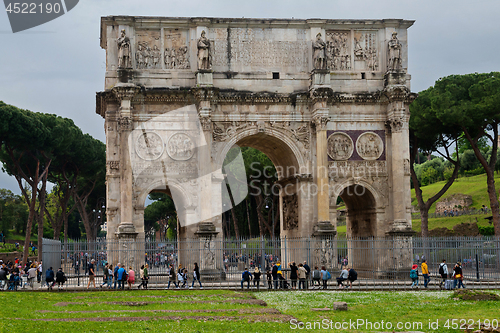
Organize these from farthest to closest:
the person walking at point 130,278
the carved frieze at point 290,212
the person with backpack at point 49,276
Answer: the carved frieze at point 290,212 < the person walking at point 130,278 < the person with backpack at point 49,276

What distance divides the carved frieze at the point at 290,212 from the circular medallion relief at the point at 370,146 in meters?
3.65

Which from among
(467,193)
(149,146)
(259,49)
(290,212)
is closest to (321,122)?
(259,49)

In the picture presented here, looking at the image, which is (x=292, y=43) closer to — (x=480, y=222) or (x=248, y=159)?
(x=248, y=159)

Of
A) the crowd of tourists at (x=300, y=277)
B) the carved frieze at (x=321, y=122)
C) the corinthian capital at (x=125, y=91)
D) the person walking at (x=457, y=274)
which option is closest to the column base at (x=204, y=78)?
the corinthian capital at (x=125, y=91)

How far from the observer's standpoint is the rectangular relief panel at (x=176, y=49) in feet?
84.9

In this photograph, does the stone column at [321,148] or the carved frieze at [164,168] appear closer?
the carved frieze at [164,168]

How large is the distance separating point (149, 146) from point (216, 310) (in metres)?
11.3

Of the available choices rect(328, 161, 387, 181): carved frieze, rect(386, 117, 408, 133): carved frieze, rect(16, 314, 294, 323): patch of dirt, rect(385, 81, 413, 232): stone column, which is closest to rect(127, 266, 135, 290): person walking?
rect(16, 314, 294, 323): patch of dirt

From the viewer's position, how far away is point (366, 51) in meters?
27.0

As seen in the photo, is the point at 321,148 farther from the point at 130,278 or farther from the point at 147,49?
the point at 130,278

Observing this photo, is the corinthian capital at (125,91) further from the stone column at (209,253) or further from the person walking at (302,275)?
the person walking at (302,275)

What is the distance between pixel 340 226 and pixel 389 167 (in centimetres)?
3862

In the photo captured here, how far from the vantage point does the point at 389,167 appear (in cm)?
2659

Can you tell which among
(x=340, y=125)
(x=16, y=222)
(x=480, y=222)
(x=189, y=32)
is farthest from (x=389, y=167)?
(x=16, y=222)
